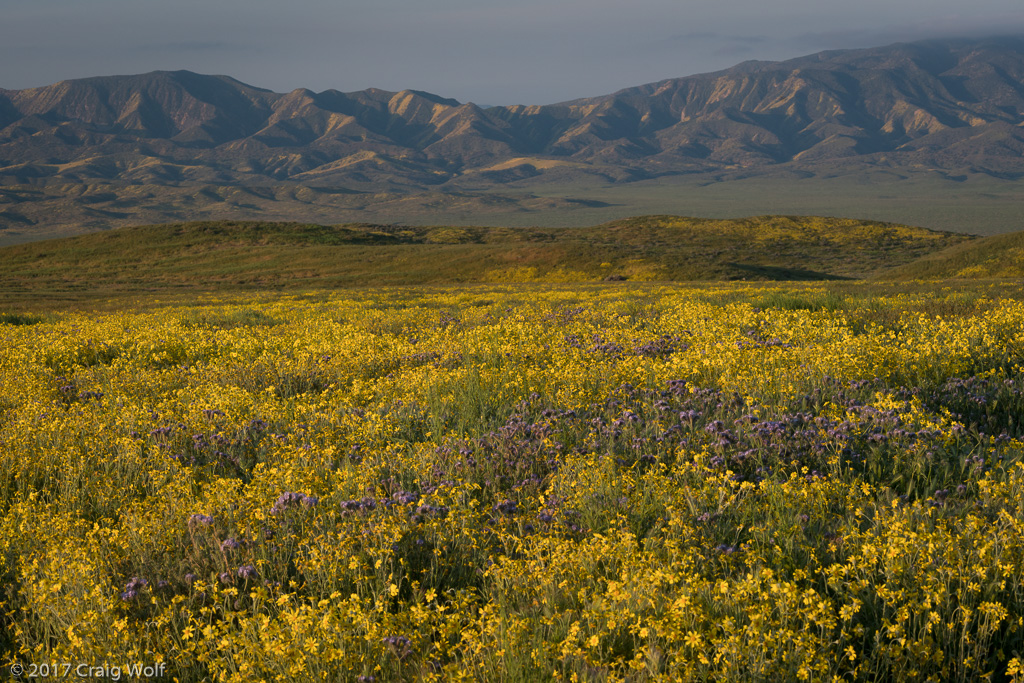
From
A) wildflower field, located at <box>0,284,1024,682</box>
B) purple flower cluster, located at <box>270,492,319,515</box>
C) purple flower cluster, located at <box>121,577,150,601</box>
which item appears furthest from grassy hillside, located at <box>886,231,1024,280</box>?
purple flower cluster, located at <box>121,577,150,601</box>

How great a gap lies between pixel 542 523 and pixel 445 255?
66.2m

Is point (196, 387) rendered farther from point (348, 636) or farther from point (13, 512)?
point (348, 636)

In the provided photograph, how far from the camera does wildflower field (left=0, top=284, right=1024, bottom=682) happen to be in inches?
120

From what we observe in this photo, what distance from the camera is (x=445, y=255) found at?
227 feet

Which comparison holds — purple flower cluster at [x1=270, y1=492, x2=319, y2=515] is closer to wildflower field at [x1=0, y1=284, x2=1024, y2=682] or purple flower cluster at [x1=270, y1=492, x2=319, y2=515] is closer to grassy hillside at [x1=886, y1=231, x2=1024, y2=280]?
wildflower field at [x1=0, y1=284, x2=1024, y2=682]

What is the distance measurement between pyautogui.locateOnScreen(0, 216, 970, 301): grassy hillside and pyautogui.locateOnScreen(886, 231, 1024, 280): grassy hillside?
29.1 ft

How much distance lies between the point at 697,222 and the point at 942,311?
94.3 meters

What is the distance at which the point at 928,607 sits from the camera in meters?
2.95

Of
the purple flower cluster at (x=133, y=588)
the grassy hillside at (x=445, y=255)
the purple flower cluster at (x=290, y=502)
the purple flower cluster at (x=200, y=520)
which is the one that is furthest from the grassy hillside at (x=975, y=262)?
the purple flower cluster at (x=133, y=588)

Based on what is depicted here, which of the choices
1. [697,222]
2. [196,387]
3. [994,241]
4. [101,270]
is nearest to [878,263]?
[994,241]

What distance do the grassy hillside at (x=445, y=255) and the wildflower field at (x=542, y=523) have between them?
48094 millimetres

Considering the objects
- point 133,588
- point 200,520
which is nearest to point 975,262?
point 200,520

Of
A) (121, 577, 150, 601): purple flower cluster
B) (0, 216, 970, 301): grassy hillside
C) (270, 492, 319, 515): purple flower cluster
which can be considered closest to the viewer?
(121, 577, 150, 601): purple flower cluster

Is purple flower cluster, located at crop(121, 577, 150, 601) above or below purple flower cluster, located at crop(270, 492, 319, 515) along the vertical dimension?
below
